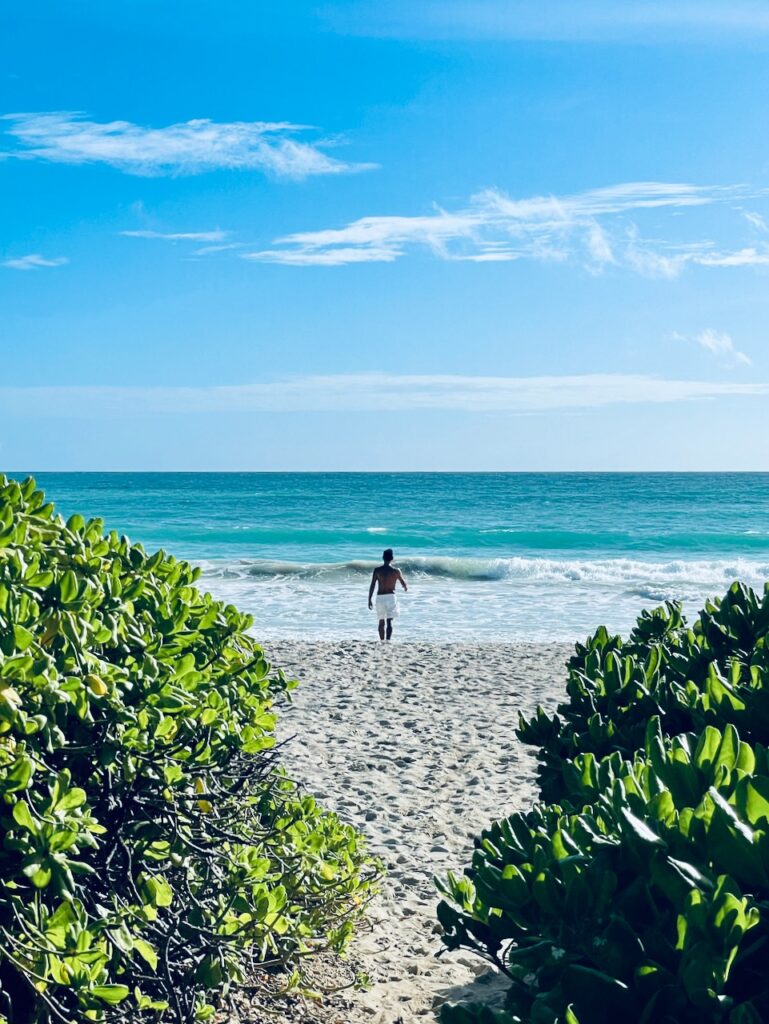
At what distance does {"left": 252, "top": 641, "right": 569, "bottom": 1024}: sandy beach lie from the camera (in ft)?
13.4

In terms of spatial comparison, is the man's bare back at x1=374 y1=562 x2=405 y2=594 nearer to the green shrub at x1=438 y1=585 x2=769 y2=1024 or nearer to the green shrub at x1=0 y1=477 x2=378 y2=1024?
the green shrub at x1=0 y1=477 x2=378 y2=1024

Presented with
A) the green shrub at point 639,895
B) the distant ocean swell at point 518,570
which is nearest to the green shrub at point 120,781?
the green shrub at point 639,895

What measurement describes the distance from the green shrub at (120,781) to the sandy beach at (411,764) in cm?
80

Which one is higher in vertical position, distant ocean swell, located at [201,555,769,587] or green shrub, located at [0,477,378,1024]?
green shrub, located at [0,477,378,1024]

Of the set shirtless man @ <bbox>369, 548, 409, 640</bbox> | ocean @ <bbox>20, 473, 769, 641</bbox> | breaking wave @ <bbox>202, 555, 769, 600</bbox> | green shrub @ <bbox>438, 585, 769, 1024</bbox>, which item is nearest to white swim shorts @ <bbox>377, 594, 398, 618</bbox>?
shirtless man @ <bbox>369, 548, 409, 640</bbox>

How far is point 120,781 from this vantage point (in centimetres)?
246

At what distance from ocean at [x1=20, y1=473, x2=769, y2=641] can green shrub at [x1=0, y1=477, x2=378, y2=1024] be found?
12783 millimetres

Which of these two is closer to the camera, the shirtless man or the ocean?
the shirtless man

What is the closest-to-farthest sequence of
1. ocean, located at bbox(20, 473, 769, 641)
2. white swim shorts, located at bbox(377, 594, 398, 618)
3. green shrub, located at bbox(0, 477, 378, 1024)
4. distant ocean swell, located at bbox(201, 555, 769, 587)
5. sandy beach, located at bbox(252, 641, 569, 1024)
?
1. green shrub, located at bbox(0, 477, 378, 1024)
2. sandy beach, located at bbox(252, 641, 569, 1024)
3. white swim shorts, located at bbox(377, 594, 398, 618)
4. ocean, located at bbox(20, 473, 769, 641)
5. distant ocean swell, located at bbox(201, 555, 769, 587)

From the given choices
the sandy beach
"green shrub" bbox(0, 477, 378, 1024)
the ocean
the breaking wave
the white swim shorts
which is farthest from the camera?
the breaking wave

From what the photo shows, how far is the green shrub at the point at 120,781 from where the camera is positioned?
2.14 meters

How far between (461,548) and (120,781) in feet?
116

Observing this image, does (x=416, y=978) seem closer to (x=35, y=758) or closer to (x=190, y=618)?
(x=190, y=618)

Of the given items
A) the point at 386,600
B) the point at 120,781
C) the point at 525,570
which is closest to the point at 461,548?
the point at 525,570
